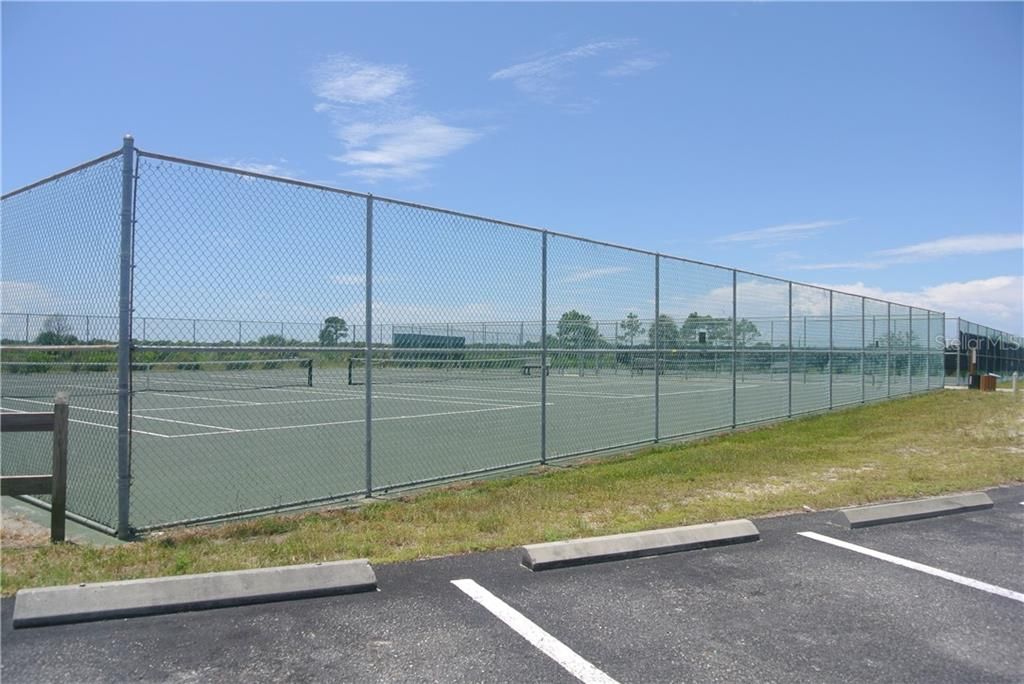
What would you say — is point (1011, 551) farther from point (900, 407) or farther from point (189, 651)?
point (900, 407)

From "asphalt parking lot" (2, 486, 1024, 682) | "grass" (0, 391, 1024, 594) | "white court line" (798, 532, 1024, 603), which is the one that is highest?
"grass" (0, 391, 1024, 594)

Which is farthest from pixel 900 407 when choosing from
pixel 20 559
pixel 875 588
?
pixel 20 559

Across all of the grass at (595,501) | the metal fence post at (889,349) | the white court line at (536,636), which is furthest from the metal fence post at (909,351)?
the white court line at (536,636)

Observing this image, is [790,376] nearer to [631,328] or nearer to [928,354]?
[631,328]

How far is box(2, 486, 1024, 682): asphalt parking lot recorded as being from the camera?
11.9ft

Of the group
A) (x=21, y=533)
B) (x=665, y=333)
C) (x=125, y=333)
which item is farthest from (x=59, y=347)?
(x=665, y=333)

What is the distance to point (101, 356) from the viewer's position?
659 cm

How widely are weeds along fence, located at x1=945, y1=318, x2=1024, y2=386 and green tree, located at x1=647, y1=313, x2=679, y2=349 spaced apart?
19346mm

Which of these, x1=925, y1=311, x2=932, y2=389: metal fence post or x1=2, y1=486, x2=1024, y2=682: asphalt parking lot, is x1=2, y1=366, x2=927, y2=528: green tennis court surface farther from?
x1=2, y1=486, x2=1024, y2=682: asphalt parking lot

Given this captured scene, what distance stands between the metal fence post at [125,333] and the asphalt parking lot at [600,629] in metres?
1.52

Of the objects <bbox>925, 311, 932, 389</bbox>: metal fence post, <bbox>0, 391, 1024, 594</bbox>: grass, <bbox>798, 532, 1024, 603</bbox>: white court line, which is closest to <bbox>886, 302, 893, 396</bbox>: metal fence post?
<bbox>925, 311, 932, 389</bbox>: metal fence post

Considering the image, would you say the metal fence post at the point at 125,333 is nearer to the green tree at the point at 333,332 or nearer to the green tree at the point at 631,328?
the green tree at the point at 333,332

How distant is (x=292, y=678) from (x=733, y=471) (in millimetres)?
6970

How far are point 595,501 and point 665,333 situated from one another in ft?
18.4
